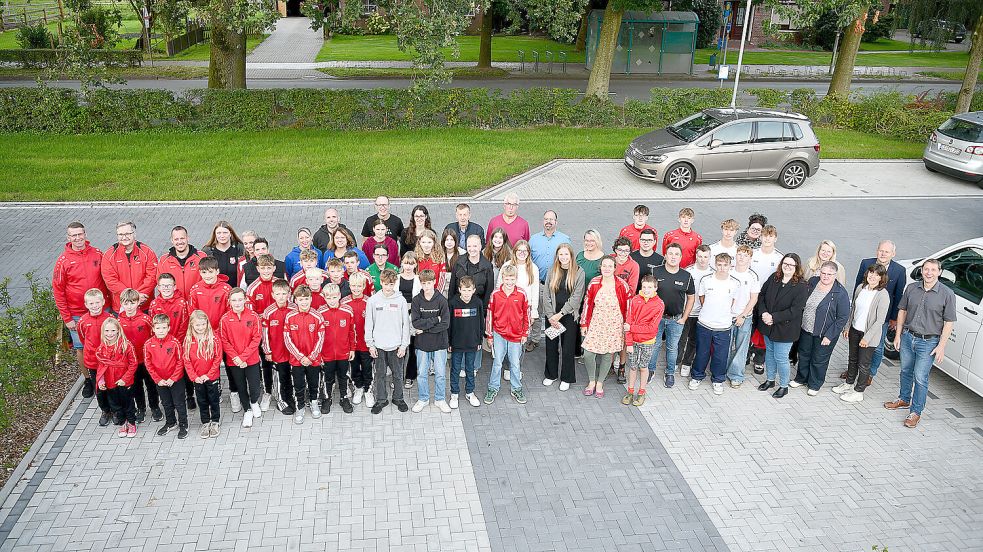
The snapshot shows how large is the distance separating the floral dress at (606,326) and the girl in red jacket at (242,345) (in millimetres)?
3570

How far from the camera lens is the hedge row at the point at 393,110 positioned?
18.3m

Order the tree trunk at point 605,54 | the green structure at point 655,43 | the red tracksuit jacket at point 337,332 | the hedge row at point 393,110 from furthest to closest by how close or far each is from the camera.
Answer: the green structure at point 655,43 < the tree trunk at point 605,54 < the hedge row at point 393,110 < the red tracksuit jacket at point 337,332

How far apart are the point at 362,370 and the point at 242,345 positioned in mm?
1309

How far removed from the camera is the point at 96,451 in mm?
7297

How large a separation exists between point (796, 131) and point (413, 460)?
12.9 meters

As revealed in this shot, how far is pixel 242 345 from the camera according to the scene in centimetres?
754

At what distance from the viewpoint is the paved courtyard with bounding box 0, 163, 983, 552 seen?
20.7 feet

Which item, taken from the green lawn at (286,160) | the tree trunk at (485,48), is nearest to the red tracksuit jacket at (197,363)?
the green lawn at (286,160)

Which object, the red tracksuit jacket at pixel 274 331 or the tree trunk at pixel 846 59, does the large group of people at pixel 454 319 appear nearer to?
the red tracksuit jacket at pixel 274 331

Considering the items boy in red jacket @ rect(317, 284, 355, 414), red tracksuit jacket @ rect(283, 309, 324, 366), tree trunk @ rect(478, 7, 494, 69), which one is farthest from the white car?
tree trunk @ rect(478, 7, 494, 69)

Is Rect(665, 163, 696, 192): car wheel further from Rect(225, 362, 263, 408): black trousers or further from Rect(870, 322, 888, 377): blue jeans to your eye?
Rect(225, 362, 263, 408): black trousers

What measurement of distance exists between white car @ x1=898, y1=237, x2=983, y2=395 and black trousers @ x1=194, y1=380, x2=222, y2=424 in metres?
8.16

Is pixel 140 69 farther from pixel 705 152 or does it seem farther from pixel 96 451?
pixel 96 451

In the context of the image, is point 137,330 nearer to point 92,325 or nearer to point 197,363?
point 92,325
